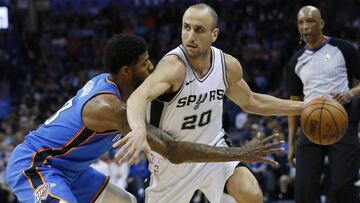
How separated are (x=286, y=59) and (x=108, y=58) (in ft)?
34.8

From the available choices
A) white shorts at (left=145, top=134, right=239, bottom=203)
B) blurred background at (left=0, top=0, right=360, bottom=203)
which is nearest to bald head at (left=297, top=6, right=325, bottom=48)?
white shorts at (left=145, top=134, right=239, bottom=203)

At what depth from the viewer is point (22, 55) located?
17516mm

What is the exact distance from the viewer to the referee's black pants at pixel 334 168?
6.04 m

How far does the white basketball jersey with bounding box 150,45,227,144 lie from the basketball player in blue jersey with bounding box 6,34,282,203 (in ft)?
1.03

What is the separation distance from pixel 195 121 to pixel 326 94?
1676mm

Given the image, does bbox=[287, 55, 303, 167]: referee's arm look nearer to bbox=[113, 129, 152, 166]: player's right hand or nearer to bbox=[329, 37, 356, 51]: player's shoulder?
bbox=[329, 37, 356, 51]: player's shoulder

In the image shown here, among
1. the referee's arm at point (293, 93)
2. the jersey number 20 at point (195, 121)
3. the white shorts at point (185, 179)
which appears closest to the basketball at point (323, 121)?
the white shorts at point (185, 179)

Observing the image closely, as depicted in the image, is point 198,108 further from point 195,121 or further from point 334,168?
point 334,168

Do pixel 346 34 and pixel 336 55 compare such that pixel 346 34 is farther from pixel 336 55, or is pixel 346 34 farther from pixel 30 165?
pixel 30 165

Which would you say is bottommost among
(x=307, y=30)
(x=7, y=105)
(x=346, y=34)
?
(x=7, y=105)

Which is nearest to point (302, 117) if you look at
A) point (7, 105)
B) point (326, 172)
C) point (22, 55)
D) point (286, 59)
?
point (326, 172)

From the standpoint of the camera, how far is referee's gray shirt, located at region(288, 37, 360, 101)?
6145 millimetres

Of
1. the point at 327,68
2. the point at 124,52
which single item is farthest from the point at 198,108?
the point at 327,68

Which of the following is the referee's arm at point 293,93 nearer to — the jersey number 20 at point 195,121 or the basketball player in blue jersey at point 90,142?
the jersey number 20 at point 195,121
